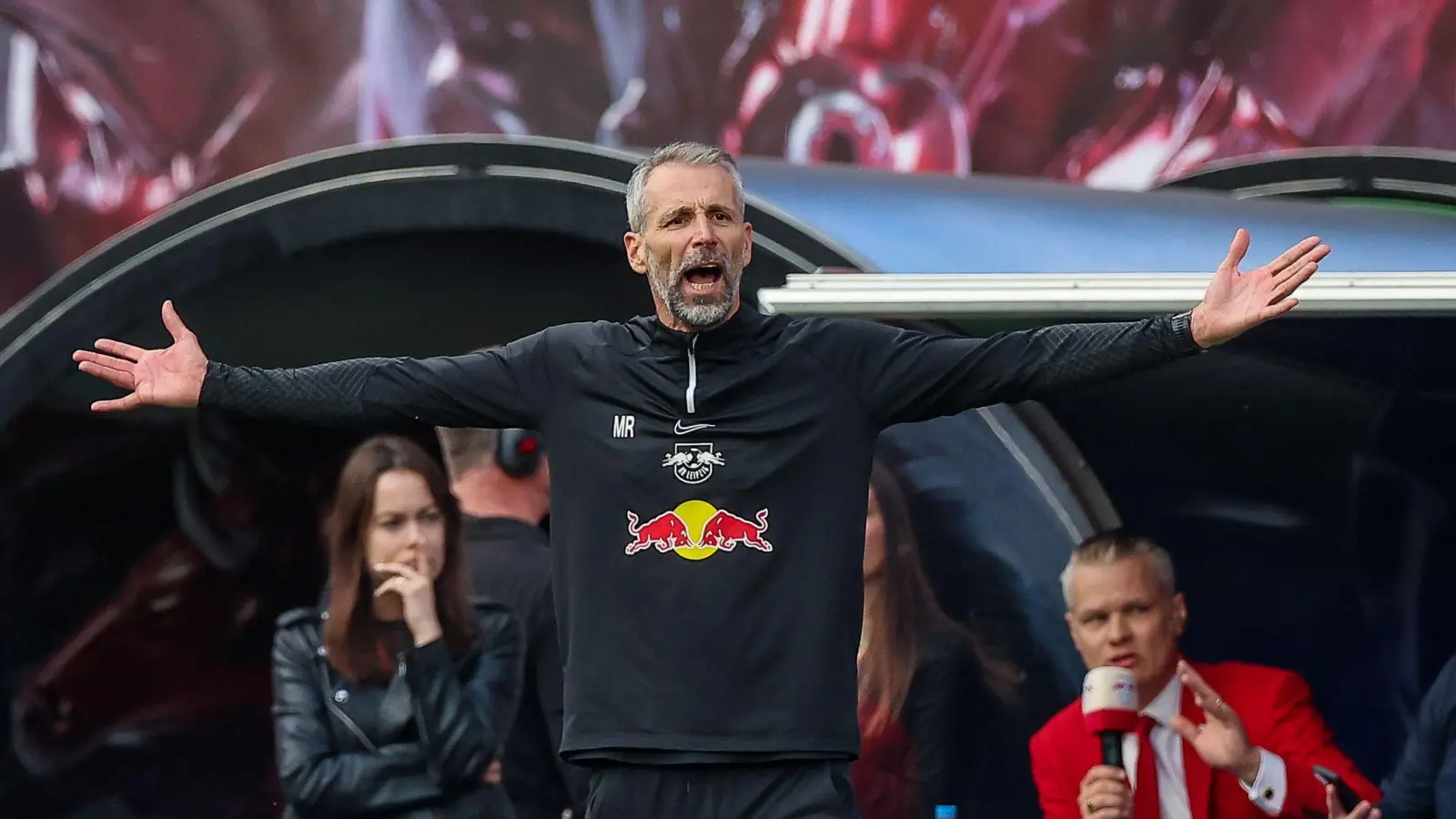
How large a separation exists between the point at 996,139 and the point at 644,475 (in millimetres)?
7975

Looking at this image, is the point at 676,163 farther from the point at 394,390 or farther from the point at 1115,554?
the point at 1115,554

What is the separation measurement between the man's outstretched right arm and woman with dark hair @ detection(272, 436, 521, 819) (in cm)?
203

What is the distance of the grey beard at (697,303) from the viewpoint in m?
2.64

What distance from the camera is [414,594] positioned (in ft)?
15.7

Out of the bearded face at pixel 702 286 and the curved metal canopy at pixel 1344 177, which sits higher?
the curved metal canopy at pixel 1344 177

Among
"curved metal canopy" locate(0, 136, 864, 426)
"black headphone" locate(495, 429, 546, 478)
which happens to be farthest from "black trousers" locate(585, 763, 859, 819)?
"black headphone" locate(495, 429, 546, 478)

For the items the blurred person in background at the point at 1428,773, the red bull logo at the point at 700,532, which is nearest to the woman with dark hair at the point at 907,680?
the blurred person in background at the point at 1428,773

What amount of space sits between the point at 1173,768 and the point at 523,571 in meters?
1.64

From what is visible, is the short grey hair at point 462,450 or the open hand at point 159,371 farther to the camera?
the short grey hair at point 462,450

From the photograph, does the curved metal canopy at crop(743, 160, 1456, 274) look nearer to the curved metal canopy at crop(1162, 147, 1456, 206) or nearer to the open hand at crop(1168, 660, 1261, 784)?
the curved metal canopy at crop(1162, 147, 1456, 206)

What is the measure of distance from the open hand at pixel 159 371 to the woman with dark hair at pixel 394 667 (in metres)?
1.99

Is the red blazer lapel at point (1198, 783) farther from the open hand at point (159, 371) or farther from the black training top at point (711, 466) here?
the open hand at point (159, 371)

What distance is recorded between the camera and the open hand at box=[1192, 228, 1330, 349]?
258cm

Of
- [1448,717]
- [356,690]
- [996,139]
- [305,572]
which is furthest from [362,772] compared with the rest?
[996,139]
